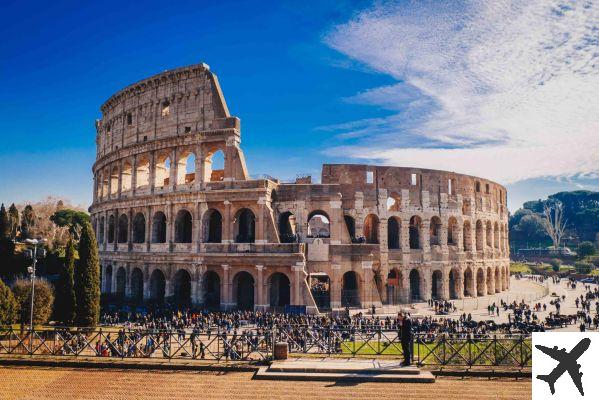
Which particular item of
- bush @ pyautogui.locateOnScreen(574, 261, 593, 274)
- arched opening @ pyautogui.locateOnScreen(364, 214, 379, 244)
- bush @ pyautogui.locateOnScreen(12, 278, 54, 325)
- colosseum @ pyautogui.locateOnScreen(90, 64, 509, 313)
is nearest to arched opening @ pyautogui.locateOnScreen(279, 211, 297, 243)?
colosseum @ pyautogui.locateOnScreen(90, 64, 509, 313)

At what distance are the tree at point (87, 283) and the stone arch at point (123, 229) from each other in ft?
42.8

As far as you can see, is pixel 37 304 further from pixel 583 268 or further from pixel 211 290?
pixel 583 268

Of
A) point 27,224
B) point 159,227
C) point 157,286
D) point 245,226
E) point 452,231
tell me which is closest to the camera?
point 245,226

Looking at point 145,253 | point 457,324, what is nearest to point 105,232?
point 145,253

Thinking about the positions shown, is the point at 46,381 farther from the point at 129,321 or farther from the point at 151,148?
the point at 151,148

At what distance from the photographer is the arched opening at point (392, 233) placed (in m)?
35.6

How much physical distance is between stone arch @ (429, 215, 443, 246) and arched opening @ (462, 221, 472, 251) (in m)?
3.72

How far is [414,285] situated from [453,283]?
16.7 ft

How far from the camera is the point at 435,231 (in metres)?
37.4

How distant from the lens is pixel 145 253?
106 feet

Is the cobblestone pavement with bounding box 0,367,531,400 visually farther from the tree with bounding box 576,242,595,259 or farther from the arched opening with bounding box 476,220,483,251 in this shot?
the tree with bounding box 576,242,595,259

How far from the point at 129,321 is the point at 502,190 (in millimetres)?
40888

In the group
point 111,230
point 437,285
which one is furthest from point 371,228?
point 111,230

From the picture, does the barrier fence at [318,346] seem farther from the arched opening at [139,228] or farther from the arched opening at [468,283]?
the arched opening at [468,283]
